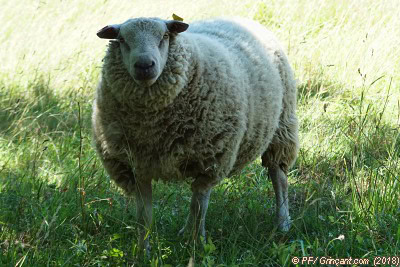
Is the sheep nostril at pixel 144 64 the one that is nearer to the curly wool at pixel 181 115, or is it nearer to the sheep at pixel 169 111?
the sheep at pixel 169 111

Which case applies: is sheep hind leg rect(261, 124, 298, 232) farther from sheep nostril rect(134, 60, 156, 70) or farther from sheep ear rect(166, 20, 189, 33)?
sheep nostril rect(134, 60, 156, 70)

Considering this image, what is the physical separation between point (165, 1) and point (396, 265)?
6.15 metres

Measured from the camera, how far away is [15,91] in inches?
227

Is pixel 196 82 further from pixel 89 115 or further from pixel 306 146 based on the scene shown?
pixel 89 115

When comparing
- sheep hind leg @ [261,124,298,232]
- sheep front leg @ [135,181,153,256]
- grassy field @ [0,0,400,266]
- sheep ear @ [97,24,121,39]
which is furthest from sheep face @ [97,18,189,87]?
sheep hind leg @ [261,124,298,232]

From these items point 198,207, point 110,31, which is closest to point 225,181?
point 198,207

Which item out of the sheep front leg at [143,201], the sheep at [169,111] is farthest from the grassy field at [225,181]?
the sheep at [169,111]

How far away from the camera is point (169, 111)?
3336mm

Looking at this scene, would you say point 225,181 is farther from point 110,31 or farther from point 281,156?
point 110,31

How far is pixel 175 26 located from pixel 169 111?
0.49 m

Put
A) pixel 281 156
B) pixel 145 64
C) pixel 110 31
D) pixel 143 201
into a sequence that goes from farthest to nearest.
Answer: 1. pixel 281 156
2. pixel 143 201
3. pixel 110 31
4. pixel 145 64

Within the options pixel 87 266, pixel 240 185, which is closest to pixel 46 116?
pixel 240 185

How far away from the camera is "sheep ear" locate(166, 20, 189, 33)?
3.35 metres

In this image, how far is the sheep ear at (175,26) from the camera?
3.35 metres
